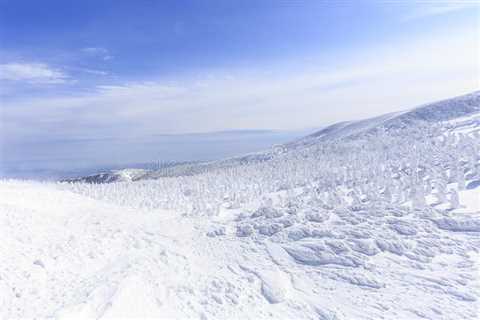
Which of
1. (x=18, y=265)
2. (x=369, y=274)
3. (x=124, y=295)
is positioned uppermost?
(x=18, y=265)

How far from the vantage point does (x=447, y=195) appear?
93.6 feet

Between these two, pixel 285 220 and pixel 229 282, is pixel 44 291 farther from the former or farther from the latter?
pixel 285 220

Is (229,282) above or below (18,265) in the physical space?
below

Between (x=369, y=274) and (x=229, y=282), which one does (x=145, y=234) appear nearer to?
(x=229, y=282)

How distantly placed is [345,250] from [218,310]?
29.3 ft

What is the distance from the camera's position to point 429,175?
117ft

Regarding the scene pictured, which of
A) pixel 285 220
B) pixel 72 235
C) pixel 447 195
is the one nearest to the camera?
pixel 72 235

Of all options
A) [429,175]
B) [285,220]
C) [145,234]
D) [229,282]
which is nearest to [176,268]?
[229,282]

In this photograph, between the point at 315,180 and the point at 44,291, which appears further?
the point at 315,180

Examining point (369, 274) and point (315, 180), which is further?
point (315, 180)

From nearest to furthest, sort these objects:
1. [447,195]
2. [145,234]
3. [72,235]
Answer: [72,235] < [145,234] < [447,195]

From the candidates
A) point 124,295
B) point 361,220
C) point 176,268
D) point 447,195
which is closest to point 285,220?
point 361,220

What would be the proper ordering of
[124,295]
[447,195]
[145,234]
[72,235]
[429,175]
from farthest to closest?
[429,175] < [447,195] < [145,234] < [72,235] < [124,295]

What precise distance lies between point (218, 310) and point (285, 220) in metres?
11.1
